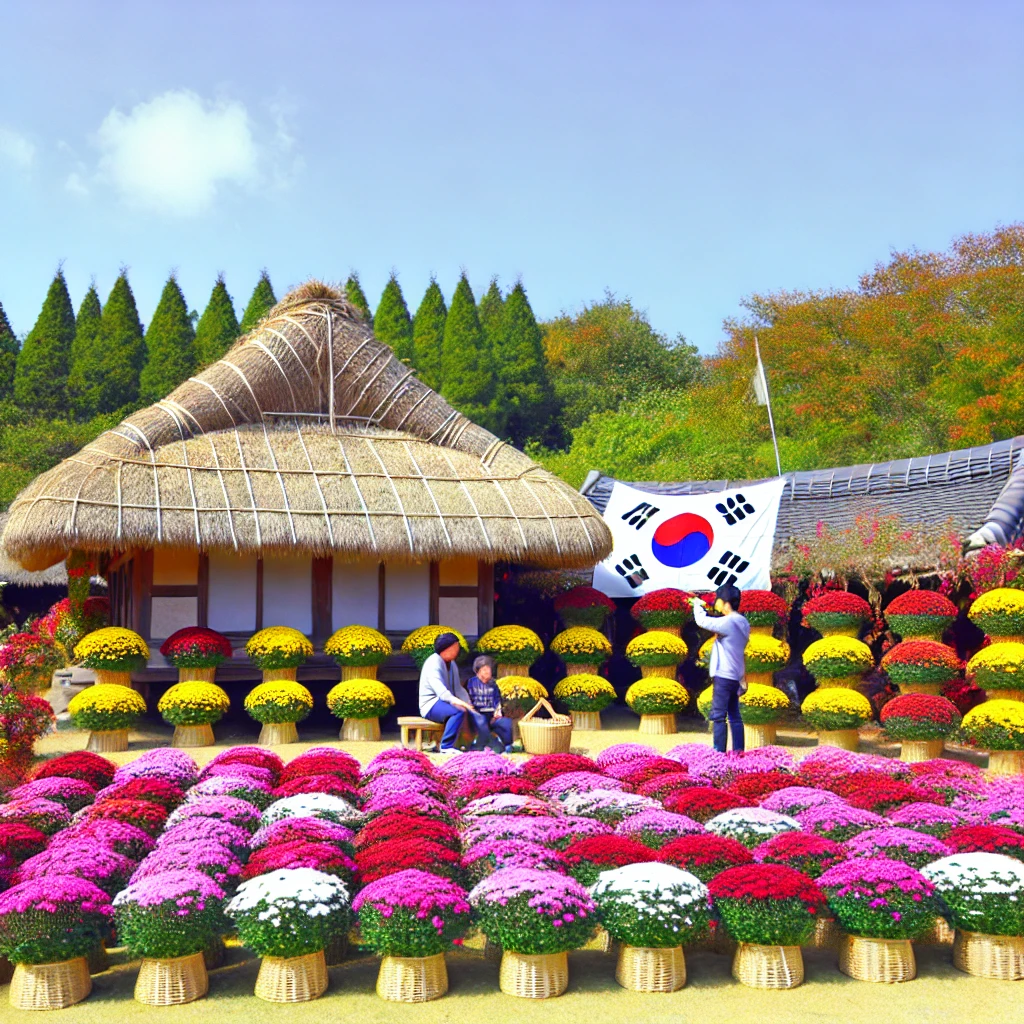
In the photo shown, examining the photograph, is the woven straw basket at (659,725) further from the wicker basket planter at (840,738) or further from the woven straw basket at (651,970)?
the woven straw basket at (651,970)

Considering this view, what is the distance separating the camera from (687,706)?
46.4 ft

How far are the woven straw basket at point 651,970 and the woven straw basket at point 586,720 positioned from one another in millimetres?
7994

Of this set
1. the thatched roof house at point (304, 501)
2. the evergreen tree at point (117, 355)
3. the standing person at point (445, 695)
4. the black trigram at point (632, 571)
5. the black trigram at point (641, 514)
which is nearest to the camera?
the standing person at point (445, 695)

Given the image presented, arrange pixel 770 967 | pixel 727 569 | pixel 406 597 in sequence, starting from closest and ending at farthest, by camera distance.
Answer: pixel 770 967
pixel 406 597
pixel 727 569

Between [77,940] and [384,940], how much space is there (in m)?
1.36

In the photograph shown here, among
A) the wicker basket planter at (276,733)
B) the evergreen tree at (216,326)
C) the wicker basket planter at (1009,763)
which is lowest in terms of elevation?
the wicker basket planter at (1009,763)

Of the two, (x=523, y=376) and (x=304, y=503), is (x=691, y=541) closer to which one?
(x=304, y=503)

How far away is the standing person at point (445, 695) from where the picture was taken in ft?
34.3

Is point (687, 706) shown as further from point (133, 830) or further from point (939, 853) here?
point (133, 830)

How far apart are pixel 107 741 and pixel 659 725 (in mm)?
5979

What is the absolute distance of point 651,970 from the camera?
507cm

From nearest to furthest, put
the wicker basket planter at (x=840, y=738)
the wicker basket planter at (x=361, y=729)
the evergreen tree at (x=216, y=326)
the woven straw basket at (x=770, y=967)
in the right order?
the woven straw basket at (x=770, y=967) → the wicker basket planter at (x=840, y=738) → the wicker basket planter at (x=361, y=729) → the evergreen tree at (x=216, y=326)

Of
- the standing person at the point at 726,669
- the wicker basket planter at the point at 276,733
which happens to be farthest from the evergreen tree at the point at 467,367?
the standing person at the point at 726,669

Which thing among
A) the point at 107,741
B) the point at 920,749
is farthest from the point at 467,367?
the point at 920,749
